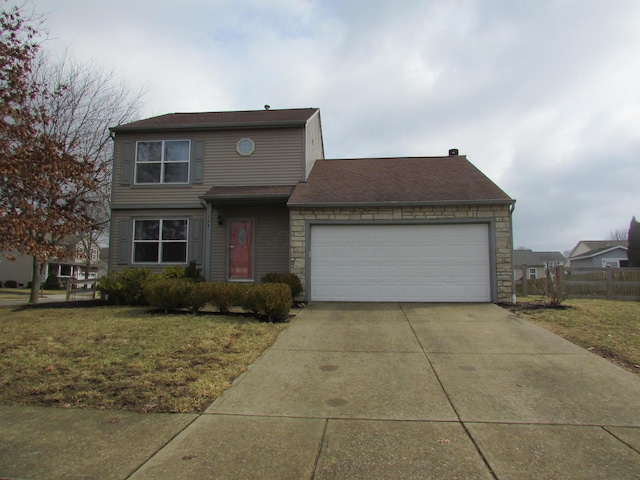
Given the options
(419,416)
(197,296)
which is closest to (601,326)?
(419,416)

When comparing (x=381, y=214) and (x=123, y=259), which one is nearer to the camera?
(x=381, y=214)

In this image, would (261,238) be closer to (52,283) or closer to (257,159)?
(257,159)

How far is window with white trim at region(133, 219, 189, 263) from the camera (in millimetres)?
12781

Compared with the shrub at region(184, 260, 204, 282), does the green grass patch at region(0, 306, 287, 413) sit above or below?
below

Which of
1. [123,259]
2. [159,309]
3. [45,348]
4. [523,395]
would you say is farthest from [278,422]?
[123,259]

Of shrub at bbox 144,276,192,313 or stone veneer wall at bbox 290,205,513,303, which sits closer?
shrub at bbox 144,276,192,313

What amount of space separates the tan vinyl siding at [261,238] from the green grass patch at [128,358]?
3917 mm

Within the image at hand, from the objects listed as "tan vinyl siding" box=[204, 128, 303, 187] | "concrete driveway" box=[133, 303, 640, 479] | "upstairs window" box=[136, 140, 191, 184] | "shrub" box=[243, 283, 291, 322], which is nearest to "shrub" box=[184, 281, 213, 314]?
"shrub" box=[243, 283, 291, 322]

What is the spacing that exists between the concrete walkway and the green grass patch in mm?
291

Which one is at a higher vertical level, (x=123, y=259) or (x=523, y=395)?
(x=123, y=259)

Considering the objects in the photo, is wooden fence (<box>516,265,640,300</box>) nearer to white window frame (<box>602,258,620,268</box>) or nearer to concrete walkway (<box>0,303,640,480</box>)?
concrete walkway (<box>0,303,640,480</box>)

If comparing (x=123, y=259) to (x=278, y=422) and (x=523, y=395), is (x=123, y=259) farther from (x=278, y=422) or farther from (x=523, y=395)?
(x=523, y=395)

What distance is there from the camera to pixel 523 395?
14.4 feet

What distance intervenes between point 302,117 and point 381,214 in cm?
487
